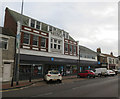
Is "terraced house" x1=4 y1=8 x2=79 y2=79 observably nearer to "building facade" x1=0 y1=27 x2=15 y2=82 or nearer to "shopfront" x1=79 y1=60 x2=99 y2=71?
"building facade" x1=0 y1=27 x2=15 y2=82

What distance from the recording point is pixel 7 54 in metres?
16.3

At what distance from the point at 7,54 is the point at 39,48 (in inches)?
235

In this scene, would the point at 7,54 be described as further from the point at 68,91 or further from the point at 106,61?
the point at 106,61

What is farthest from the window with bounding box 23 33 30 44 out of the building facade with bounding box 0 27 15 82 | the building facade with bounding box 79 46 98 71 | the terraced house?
the building facade with bounding box 79 46 98 71

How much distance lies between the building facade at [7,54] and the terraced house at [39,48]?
5.11ft

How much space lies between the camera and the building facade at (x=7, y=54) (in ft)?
51.7

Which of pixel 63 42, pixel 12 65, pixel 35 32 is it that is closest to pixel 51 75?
pixel 12 65

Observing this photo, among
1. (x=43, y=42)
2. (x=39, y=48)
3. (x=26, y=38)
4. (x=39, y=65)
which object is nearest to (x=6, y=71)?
(x=39, y=65)

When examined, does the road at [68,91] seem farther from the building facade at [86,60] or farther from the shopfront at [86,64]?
the building facade at [86,60]

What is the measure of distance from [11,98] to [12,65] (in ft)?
34.0

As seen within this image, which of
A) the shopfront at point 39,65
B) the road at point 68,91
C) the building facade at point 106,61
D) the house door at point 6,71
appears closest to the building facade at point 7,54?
the house door at point 6,71

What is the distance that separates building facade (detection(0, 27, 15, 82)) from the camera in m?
15.8

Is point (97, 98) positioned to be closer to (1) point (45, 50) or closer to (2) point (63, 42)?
(1) point (45, 50)

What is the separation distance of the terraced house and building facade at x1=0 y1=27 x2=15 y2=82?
5.11ft
